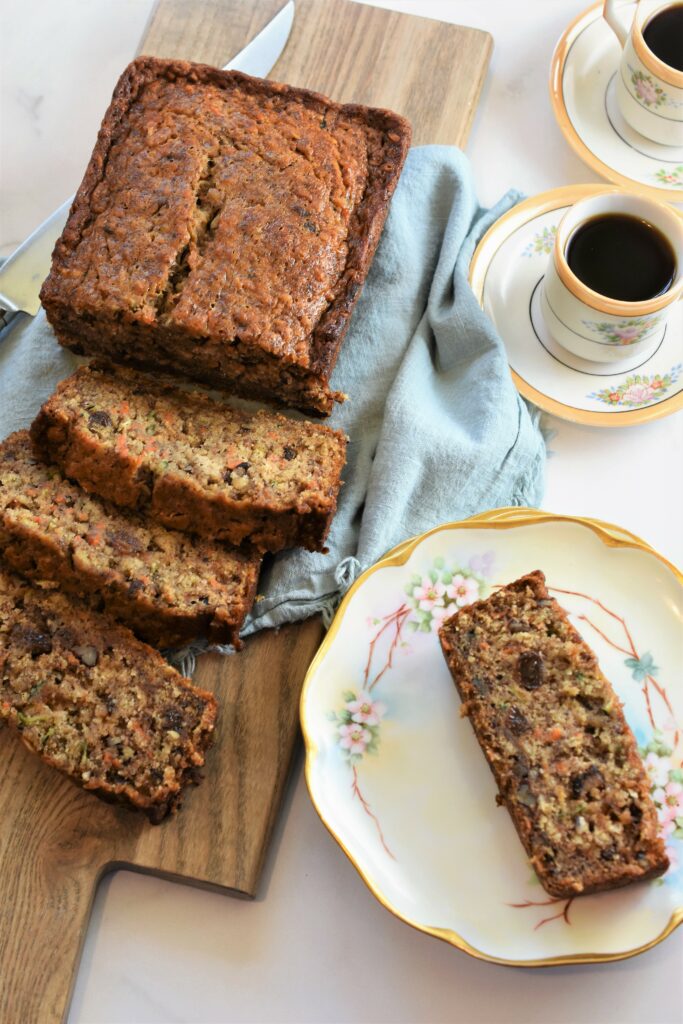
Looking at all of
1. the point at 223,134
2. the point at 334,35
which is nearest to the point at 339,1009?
the point at 223,134

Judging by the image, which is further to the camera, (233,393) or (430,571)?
(233,393)

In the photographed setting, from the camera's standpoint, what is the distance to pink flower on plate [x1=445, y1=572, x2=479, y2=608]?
2793mm

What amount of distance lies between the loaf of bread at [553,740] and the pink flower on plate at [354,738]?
285 mm

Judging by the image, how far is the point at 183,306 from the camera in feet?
9.11

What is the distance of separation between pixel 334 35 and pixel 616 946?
3.05 metres

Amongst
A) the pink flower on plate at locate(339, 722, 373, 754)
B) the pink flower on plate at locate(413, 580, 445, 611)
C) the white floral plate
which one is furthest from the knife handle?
the pink flower on plate at locate(339, 722, 373, 754)

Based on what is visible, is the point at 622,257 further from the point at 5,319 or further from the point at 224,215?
the point at 5,319

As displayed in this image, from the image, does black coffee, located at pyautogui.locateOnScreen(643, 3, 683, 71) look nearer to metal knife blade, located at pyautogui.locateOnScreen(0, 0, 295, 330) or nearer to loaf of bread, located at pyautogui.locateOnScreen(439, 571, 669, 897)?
metal knife blade, located at pyautogui.locateOnScreen(0, 0, 295, 330)

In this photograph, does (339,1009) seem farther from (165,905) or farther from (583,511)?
(583,511)

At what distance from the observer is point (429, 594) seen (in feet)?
9.17

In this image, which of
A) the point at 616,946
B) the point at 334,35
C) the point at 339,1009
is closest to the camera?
the point at 616,946

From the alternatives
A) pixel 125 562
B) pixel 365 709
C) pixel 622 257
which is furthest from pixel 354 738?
pixel 622 257

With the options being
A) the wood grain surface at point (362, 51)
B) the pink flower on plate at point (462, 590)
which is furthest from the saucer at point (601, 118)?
the pink flower on plate at point (462, 590)

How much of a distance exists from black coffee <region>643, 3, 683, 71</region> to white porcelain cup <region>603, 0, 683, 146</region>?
0.02 m
